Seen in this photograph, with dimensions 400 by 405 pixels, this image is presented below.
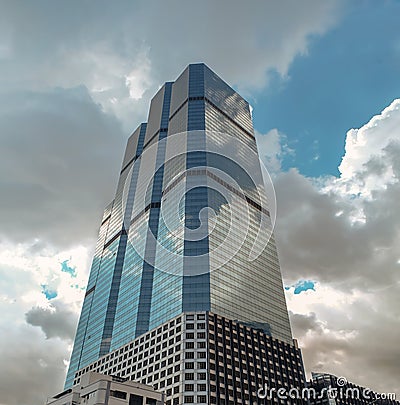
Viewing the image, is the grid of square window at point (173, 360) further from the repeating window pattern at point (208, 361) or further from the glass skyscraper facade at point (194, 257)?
the glass skyscraper facade at point (194, 257)

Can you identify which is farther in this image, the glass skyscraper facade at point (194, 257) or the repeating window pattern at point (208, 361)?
the glass skyscraper facade at point (194, 257)

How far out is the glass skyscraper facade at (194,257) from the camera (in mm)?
139625

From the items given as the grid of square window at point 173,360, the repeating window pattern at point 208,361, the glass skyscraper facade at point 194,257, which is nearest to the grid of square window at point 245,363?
the repeating window pattern at point 208,361

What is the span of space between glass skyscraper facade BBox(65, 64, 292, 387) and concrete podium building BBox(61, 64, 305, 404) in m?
0.48

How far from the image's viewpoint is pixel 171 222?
532ft

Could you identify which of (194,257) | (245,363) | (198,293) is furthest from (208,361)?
(194,257)

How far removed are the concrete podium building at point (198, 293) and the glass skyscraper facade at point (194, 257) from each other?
48 cm

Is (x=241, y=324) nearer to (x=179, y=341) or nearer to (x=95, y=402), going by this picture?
(x=179, y=341)

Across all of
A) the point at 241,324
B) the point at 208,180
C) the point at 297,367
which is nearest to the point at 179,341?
the point at 241,324

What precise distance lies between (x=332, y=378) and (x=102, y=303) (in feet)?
355

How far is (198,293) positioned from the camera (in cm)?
13288

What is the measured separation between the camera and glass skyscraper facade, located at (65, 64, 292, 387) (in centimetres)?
13962

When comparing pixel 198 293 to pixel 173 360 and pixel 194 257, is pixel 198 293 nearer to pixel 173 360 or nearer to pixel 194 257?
pixel 194 257

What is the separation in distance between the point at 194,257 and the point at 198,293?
45.4 feet
